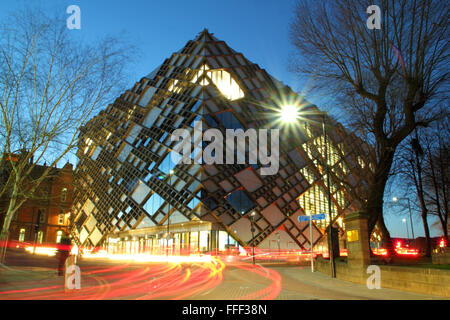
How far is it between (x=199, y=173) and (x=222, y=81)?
14.1 meters

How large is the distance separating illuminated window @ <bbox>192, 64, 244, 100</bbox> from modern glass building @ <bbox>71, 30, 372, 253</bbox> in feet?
0.48

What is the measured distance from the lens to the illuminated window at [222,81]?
4422 cm

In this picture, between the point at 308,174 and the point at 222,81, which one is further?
the point at 308,174

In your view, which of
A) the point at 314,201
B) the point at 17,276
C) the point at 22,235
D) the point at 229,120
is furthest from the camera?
the point at 22,235

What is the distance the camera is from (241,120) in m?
44.4

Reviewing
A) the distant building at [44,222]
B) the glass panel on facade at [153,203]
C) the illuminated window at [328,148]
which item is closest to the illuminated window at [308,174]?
the illuminated window at [328,148]

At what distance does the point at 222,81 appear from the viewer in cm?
4559

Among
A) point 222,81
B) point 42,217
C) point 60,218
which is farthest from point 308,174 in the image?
point 42,217

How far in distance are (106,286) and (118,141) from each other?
42773 mm

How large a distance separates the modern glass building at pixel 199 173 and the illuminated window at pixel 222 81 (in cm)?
15

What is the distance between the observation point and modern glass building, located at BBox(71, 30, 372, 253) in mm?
38906

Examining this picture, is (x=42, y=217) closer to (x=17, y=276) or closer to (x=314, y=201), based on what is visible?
(x=314, y=201)

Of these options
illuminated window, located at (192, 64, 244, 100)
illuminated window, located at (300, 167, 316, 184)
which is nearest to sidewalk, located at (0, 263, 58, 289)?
illuminated window, located at (192, 64, 244, 100)
